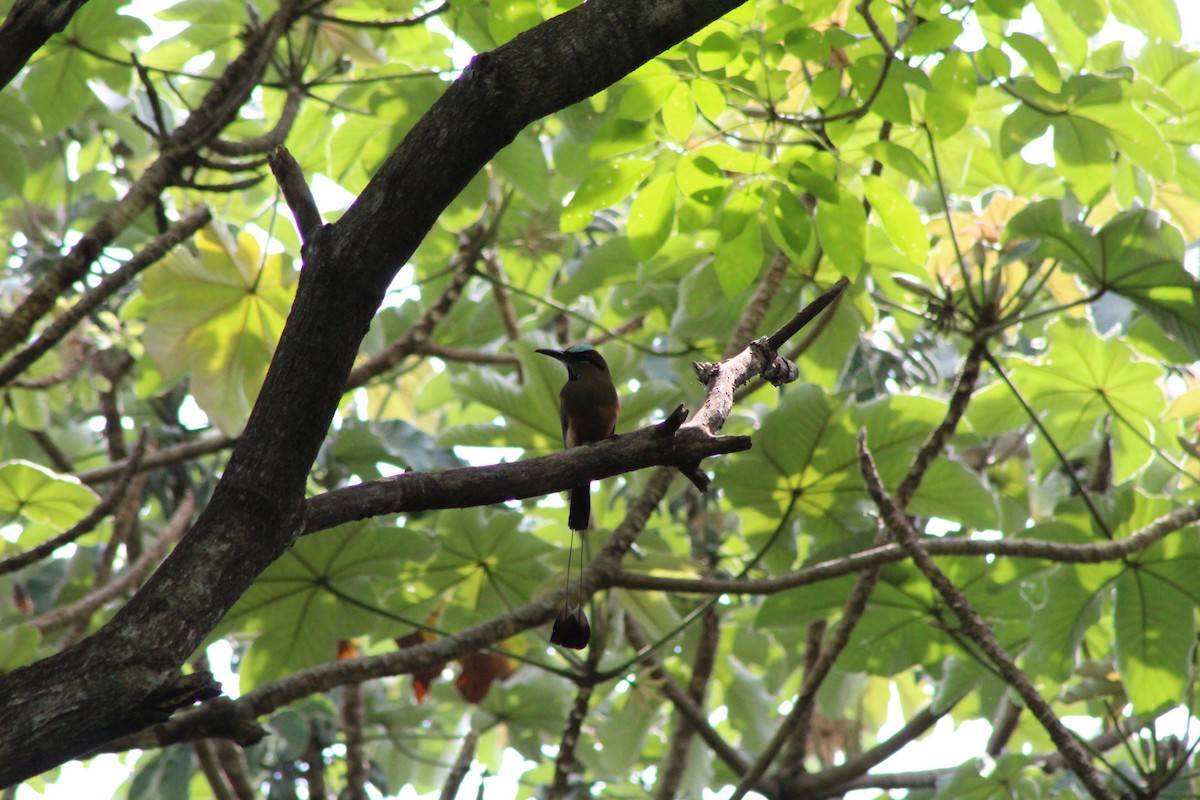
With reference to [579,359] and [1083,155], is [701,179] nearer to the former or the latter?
[579,359]

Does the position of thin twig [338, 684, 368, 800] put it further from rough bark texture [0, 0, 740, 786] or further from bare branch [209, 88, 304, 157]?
rough bark texture [0, 0, 740, 786]

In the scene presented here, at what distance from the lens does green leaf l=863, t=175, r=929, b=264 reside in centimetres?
334

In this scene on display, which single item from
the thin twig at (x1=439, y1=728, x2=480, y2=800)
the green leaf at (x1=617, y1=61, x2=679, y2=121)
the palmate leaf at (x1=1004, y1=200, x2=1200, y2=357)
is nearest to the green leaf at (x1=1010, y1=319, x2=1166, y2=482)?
the palmate leaf at (x1=1004, y1=200, x2=1200, y2=357)

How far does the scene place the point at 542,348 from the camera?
402 cm

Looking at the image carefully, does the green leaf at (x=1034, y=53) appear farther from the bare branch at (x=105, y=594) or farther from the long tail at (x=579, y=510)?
the bare branch at (x=105, y=594)

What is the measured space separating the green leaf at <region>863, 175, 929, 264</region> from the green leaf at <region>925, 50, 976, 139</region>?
A: 0.27 meters

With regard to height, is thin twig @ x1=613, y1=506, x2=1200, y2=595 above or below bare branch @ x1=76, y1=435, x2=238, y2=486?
below

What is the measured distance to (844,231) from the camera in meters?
3.30

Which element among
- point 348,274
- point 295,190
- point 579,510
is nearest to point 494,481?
point 348,274

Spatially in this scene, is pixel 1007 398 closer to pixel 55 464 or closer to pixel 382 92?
pixel 382 92

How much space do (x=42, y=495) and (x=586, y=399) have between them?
6.41 ft

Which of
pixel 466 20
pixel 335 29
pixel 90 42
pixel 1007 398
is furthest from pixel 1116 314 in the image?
pixel 90 42

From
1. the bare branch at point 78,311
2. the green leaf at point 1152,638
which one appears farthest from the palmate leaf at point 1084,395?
the bare branch at point 78,311

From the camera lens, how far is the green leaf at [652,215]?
11.2 feet
